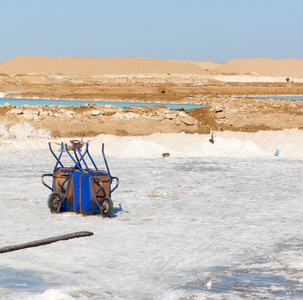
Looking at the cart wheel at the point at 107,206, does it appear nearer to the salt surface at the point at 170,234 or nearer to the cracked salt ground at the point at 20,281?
the salt surface at the point at 170,234

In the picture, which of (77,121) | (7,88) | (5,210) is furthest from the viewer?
(7,88)

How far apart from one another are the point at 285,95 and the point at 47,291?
58.9 metres

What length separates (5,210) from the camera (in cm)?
1039

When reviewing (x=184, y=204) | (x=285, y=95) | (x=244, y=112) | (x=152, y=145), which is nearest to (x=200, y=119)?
(x=244, y=112)

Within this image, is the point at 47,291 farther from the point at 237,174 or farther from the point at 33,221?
the point at 237,174

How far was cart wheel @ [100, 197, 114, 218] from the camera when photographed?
9742 mm

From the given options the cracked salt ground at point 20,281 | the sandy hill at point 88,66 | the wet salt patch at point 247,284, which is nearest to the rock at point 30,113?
the cracked salt ground at point 20,281

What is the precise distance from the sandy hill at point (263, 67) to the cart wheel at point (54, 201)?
150 meters

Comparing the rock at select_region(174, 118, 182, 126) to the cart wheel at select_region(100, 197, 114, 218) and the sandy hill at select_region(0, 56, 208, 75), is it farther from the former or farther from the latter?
the sandy hill at select_region(0, 56, 208, 75)

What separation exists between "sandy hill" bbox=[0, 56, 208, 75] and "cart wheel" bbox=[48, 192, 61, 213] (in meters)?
142

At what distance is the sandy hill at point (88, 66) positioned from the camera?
153637 mm

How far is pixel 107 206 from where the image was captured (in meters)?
9.75

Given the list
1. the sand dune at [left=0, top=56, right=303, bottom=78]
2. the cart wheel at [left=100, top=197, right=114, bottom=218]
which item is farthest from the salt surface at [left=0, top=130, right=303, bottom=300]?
the sand dune at [left=0, top=56, right=303, bottom=78]

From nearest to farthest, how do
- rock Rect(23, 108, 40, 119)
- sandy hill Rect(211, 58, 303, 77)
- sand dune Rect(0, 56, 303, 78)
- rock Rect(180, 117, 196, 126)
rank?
1. rock Rect(23, 108, 40, 119)
2. rock Rect(180, 117, 196, 126)
3. sand dune Rect(0, 56, 303, 78)
4. sandy hill Rect(211, 58, 303, 77)
